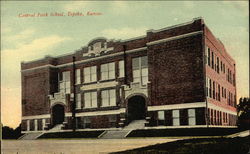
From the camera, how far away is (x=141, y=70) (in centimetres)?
2688

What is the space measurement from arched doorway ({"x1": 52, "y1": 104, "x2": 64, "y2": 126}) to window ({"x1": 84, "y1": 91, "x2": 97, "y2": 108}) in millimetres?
2095

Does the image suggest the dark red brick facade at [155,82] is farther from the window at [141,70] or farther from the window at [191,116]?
the window at [141,70]

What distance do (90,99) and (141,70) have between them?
4.96m

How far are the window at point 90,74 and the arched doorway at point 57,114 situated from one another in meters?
3.01

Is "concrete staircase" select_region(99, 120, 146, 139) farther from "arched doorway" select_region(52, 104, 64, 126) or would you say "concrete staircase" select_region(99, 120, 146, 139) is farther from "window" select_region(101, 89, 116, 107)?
"arched doorway" select_region(52, 104, 64, 126)

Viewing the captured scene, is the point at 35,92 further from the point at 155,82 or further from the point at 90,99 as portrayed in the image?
the point at 155,82

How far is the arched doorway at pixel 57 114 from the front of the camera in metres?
28.0

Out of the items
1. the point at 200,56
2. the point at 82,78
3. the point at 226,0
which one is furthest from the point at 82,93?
the point at 226,0

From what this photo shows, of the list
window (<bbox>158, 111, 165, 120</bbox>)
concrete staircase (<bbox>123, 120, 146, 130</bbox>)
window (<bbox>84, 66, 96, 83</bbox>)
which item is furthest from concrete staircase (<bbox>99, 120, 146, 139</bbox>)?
window (<bbox>84, 66, 96, 83</bbox>)

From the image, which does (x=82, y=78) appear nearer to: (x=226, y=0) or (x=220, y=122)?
(x=220, y=122)

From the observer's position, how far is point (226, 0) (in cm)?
1767

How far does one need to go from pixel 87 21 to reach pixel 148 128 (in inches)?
419

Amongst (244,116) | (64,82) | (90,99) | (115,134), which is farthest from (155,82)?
(244,116)

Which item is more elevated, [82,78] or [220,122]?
[82,78]
